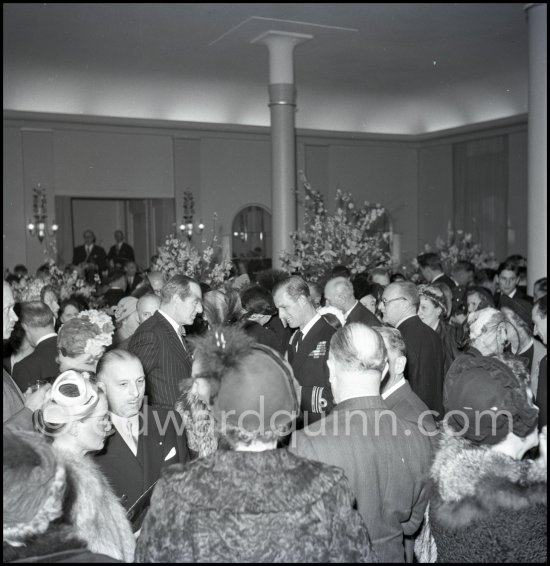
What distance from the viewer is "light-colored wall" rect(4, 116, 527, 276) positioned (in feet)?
52.2

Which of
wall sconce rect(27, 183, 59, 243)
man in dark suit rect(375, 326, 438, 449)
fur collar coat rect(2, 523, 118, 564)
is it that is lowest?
fur collar coat rect(2, 523, 118, 564)

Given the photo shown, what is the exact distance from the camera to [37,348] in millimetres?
4633

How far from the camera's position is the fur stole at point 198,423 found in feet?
9.73

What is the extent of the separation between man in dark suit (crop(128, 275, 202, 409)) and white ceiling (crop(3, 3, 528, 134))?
23.4 ft

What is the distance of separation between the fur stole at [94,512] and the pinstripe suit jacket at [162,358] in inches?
78.6

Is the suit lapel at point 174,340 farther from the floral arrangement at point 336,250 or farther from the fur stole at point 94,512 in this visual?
the floral arrangement at point 336,250

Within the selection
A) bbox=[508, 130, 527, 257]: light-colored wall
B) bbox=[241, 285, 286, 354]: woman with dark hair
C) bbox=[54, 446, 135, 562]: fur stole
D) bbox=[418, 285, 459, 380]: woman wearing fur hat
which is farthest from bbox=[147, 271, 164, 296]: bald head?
bbox=[508, 130, 527, 257]: light-colored wall

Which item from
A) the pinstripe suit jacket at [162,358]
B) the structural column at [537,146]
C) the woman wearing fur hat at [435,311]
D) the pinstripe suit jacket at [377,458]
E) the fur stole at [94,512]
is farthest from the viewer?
the structural column at [537,146]

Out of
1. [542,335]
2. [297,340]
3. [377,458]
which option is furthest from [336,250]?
[377,458]

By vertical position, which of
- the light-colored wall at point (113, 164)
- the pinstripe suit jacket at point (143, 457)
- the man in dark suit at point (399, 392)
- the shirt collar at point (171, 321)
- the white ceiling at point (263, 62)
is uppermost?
the white ceiling at point (263, 62)

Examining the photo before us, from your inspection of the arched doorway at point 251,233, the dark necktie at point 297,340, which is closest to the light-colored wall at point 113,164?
the arched doorway at point 251,233

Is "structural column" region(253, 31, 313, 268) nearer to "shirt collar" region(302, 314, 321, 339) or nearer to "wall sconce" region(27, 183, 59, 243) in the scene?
"wall sconce" region(27, 183, 59, 243)

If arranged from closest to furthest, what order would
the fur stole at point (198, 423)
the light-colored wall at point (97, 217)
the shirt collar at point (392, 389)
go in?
the fur stole at point (198, 423) → the shirt collar at point (392, 389) → the light-colored wall at point (97, 217)

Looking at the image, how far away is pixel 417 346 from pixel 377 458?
2452mm
